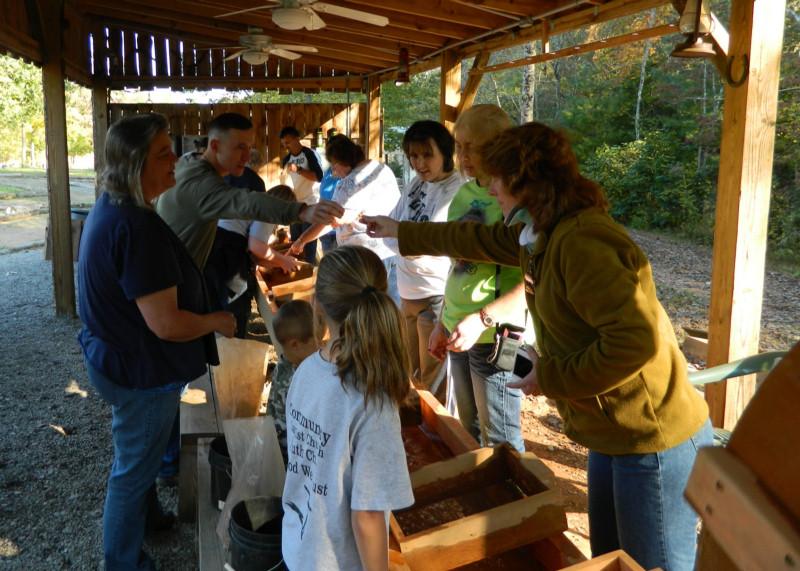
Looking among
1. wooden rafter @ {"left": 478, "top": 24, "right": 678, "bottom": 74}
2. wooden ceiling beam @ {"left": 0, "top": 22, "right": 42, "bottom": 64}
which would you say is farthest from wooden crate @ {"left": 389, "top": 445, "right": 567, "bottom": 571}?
wooden ceiling beam @ {"left": 0, "top": 22, "right": 42, "bottom": 64}

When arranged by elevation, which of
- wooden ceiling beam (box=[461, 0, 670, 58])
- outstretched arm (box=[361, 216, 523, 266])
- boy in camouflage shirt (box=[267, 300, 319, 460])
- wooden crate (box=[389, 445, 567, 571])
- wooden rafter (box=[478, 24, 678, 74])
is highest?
wooden ceiling beam (box=[461, 0, 670, 58])

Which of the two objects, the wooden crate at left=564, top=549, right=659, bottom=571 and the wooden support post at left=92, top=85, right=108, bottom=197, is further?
the wooden support post at left=92, top=85, right=108, bottom=197

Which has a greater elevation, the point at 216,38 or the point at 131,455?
the point at 216,38

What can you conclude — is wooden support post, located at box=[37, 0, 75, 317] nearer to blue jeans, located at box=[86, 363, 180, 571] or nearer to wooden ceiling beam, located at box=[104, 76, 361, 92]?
wooden ceiling beam, located at box=[104, 76, 361, 92]

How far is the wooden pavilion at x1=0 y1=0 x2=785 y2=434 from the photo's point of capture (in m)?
2.85

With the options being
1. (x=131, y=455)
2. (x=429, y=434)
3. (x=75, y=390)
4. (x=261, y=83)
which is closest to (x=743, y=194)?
(x=429, y=434)

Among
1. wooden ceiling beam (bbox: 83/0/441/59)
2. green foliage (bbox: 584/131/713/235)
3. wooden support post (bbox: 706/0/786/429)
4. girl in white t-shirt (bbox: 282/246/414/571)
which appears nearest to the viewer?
girl in white t-shirt (bbox: 282/246/414/571)

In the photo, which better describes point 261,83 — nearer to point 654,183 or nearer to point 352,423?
point 352,423

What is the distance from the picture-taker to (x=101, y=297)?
2.16 metres

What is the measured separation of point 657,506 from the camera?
5.33 feet

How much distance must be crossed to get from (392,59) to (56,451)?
6101 millimetres

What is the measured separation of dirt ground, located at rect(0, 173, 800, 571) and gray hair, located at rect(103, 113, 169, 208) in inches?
66.8

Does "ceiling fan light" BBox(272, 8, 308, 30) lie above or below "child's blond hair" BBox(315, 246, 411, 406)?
above

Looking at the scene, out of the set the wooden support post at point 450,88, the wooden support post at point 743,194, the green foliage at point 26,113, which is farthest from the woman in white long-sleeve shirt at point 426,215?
the green foliage at point 26,113
